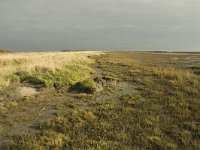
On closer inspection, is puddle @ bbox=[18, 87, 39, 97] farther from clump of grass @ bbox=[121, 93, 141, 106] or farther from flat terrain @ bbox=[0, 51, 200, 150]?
clump of grass @ bbox=[121, 93, 141, 106]

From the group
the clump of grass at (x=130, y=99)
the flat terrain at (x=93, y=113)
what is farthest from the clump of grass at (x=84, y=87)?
the clump of grass at (x=130, y=99)

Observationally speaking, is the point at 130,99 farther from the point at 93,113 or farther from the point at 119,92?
the point at 93,113

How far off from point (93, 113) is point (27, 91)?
5.78 m

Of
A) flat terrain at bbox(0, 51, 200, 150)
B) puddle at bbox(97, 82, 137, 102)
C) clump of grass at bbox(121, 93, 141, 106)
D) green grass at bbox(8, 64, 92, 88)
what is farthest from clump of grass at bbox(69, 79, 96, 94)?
clump of grass at bbox(121, 93, 141, 106)

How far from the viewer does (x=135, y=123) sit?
1337 cm

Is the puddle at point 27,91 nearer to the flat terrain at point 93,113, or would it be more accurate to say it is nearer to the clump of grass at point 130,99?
the flat terrain at point 93,113

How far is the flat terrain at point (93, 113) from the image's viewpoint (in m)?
11.5

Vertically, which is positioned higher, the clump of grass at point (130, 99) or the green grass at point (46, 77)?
the green grass at point (46, 77)

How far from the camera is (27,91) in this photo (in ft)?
61.5

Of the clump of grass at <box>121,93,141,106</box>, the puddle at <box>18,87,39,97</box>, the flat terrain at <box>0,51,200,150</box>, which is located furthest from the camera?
the puddle at <box>18,87,39,97</box>

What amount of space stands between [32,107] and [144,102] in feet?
19.9

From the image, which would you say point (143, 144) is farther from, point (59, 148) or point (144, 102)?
point (144, 102)

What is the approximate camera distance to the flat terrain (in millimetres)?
11469

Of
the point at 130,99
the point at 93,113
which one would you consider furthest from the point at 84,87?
the point at 93,113
